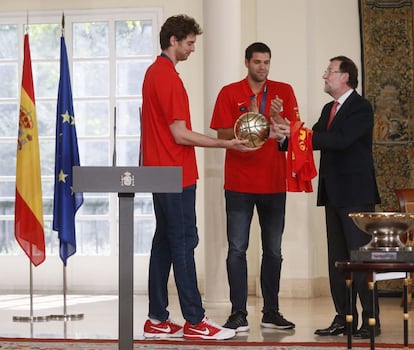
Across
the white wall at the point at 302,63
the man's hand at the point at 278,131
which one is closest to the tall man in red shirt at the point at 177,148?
the man's hand at the point at 278,131

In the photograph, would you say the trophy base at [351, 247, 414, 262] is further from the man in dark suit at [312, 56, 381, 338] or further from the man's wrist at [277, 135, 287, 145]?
the man's wrist at [277, 135, 287, 145]

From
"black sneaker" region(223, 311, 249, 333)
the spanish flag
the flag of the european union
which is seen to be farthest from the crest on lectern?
the spanish flag

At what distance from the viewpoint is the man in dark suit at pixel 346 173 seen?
586 centimetres

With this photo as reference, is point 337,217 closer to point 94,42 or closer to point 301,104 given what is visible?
point 301,104

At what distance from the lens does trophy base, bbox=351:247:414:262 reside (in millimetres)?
4352

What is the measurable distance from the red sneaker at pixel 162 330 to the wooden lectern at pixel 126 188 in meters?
1.30

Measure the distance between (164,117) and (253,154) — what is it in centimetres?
75

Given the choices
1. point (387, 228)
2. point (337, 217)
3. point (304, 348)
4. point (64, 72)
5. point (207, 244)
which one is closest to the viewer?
point (387, 228)

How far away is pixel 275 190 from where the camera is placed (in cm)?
615

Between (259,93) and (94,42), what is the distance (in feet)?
11.2

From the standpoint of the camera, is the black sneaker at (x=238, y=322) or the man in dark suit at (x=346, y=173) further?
the black sneaker at (x=238, y=322)

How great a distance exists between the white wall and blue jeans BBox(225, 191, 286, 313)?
2.20 meters

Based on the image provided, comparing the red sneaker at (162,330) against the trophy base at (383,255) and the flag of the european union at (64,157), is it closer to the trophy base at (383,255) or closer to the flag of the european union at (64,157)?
the flag of the european union at (64,157)

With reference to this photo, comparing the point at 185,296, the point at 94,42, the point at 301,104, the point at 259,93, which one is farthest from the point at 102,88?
the point at 185,296
